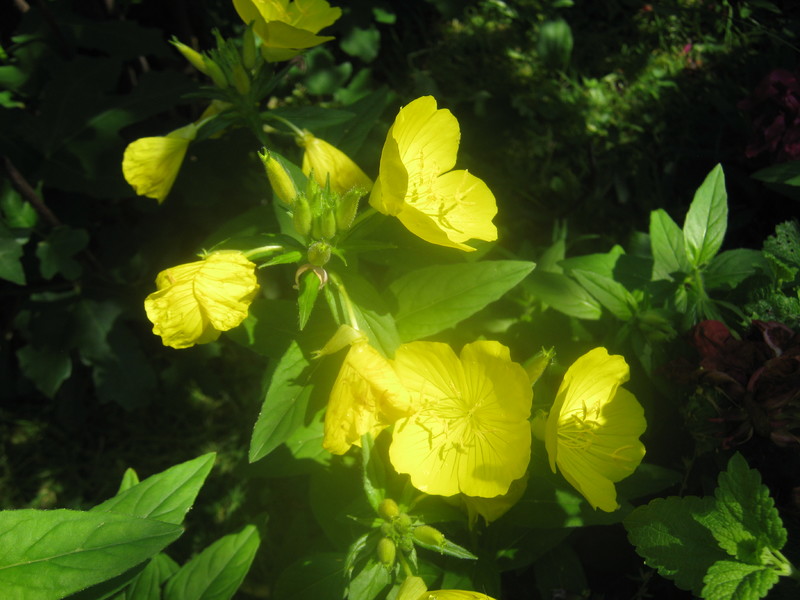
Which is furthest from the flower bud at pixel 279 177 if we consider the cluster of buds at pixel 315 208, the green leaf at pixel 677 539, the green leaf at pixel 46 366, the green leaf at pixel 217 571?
the green leaf at pixel 46 366

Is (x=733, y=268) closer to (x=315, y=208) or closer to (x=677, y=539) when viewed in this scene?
(x=677, y=539)

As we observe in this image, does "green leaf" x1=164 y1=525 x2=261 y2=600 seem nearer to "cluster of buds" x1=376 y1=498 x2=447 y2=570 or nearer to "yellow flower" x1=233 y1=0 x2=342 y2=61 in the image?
"cluster of buds" x1=376 y1=498 x2=447 y2=570

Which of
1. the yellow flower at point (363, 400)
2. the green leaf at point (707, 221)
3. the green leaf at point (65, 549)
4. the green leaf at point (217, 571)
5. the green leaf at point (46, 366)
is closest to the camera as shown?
the green leaf at point (65, 549)

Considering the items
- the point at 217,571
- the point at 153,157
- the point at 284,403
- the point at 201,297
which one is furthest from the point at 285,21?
the point at 217,571

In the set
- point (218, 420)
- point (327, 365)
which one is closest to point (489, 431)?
point (327, 365)

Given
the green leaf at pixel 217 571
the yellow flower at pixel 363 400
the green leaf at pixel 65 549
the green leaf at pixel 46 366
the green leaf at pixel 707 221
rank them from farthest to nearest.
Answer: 1. the green leaf at pixel 46 366
2. the green leaf at pixel 707 221
3. the green leaf at pixel 217 571
4. the yellow flower at pixel 363 400
5. the green leaf at pixel 65 549

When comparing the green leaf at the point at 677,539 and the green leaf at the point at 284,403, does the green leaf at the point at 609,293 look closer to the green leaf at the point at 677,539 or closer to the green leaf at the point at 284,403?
the green leaf at the point at 677,539

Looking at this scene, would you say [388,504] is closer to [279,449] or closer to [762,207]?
[279,449]

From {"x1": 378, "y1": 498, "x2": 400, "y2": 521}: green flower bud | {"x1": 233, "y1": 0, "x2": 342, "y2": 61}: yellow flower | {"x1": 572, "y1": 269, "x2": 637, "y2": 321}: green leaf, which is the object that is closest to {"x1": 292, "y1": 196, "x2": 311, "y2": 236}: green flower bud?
{"x1": 233, "y1": 0, "x2": 342, "y2": 61}: yellow flower
